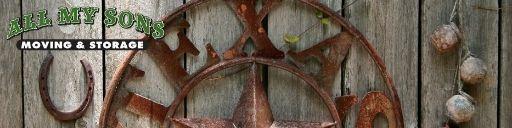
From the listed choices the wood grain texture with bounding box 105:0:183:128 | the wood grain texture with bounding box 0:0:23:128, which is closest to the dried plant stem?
the wood grain texture with bounding box 105:0:183:128

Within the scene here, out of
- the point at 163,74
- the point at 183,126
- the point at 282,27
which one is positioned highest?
the point at 282,27

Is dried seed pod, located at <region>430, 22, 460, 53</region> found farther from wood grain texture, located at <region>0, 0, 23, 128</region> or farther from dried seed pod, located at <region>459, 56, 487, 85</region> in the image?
wood grain texture, located at <region>0, 0, 23, 128</region>

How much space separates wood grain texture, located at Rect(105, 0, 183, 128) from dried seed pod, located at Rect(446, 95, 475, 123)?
65 centimetres

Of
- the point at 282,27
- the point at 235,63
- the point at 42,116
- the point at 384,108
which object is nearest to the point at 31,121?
the point at 42,116

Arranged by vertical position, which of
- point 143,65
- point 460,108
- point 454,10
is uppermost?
point 454,10

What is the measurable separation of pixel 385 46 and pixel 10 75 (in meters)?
0.91

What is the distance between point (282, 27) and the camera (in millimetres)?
1721

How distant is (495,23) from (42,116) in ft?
3.68

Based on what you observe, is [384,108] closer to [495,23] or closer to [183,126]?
[495,23]

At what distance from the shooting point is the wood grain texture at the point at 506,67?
1.73 m

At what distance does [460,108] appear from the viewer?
5.41 ft

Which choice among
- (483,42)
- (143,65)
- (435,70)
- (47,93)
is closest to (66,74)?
(47,93)

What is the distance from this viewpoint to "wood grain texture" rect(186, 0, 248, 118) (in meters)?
1.72

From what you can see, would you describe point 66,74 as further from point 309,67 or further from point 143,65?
point 309,67
